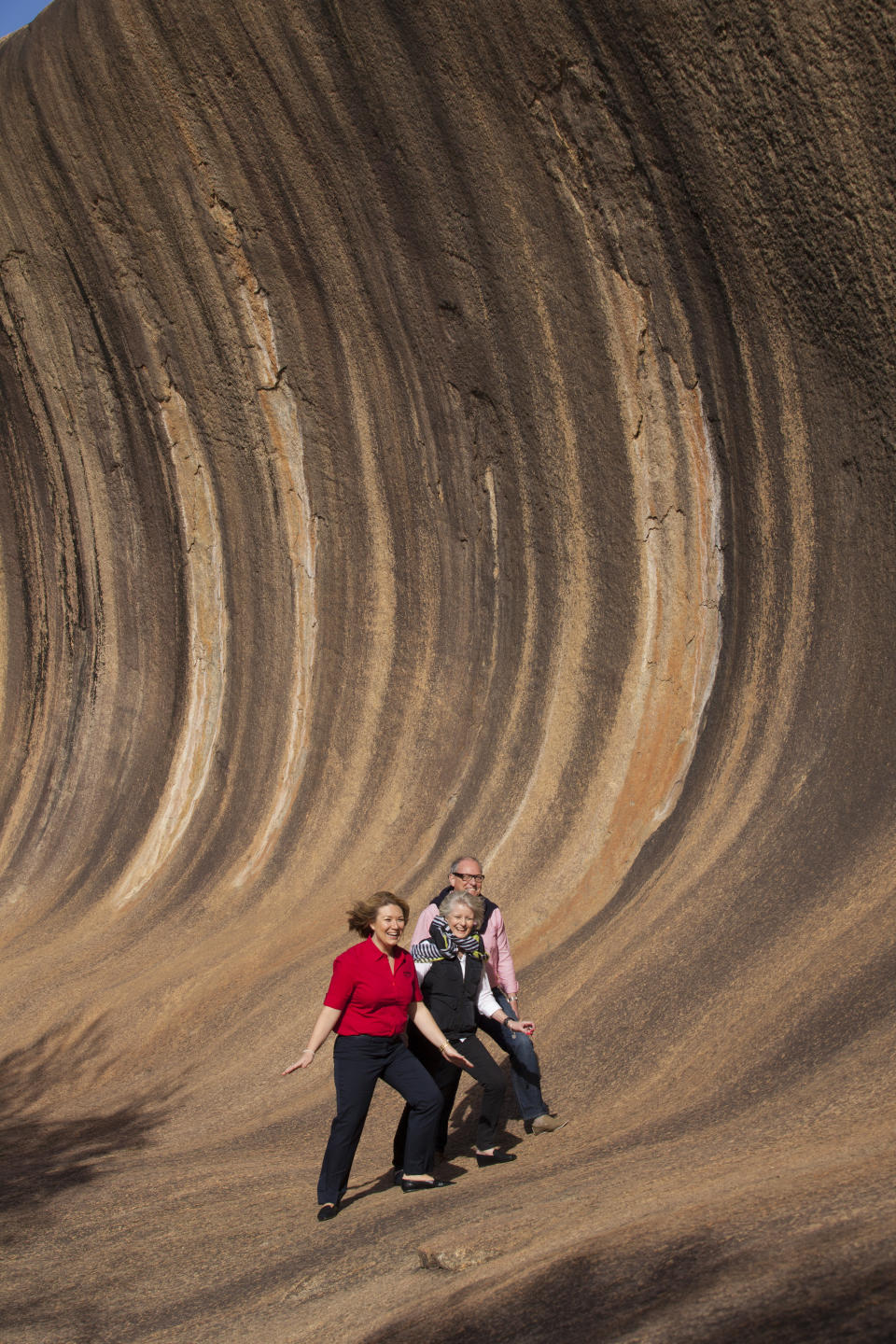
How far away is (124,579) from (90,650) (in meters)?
0.91

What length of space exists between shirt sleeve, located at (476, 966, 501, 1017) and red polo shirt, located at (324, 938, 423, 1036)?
19.6 inches

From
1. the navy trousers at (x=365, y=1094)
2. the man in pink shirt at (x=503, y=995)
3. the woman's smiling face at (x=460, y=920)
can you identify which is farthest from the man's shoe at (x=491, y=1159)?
the woman's smiling face at (x=460, y=920)

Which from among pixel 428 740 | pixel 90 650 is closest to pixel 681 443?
pixel 428 740

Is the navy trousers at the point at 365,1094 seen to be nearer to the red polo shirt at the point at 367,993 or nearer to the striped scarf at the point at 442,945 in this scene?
the red polo shirt at the point at 367,993

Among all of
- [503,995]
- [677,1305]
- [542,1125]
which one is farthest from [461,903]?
[677,1305]

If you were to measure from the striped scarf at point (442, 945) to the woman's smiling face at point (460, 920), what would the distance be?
3 cm

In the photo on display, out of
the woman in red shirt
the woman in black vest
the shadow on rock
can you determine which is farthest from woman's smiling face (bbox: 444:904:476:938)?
→ the shadow on rock

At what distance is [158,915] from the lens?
32.9 feet

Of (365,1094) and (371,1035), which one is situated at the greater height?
(371,1035)

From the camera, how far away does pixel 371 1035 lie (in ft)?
14.8

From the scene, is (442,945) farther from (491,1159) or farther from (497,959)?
(491,1159)

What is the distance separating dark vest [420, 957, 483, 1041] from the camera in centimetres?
486

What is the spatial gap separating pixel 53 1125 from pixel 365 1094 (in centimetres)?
377

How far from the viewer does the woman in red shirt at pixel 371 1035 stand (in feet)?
14.8
